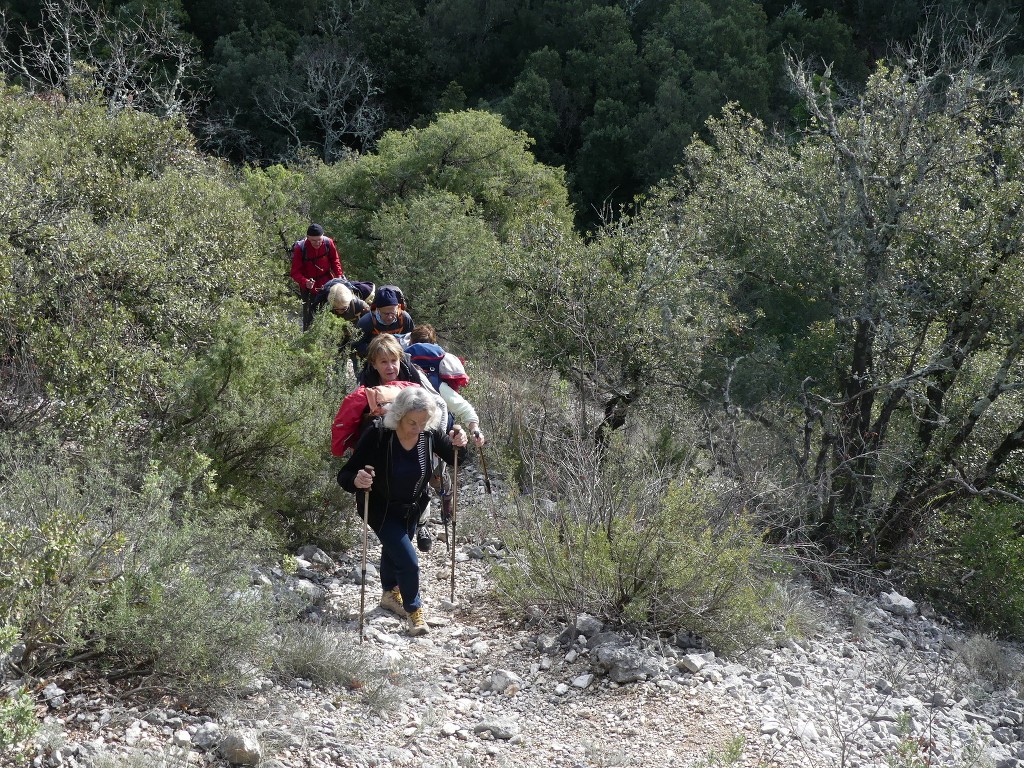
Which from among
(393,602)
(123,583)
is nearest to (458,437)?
(393,602)

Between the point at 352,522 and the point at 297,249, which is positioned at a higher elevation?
the point at 297,249

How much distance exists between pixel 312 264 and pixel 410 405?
507 centimetres

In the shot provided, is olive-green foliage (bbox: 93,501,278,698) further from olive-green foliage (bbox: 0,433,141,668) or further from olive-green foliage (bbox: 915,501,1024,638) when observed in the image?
olive-green foliage (bbox: 915,501,1024,638)

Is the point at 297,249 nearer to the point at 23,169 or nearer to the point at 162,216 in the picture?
the point at 162,216

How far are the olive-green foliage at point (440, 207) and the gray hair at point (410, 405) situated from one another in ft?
20.2

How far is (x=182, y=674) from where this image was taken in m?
4.01

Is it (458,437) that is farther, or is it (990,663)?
(990,663)

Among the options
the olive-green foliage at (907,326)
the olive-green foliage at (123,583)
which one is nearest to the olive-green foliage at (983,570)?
the olive-green foliage at (907,326)

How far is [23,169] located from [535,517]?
17.2ft

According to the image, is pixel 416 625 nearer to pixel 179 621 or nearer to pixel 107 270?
pixel 179 621

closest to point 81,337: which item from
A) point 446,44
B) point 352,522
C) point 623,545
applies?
point 352,522

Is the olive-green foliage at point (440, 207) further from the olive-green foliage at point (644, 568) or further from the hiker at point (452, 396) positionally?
the olive-green foliage at point (644, 568)

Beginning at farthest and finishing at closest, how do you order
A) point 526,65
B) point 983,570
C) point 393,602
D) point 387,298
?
point 526,65 < point 983,570 < point 387,298 < point 393,602

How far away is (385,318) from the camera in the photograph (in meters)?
6.99
